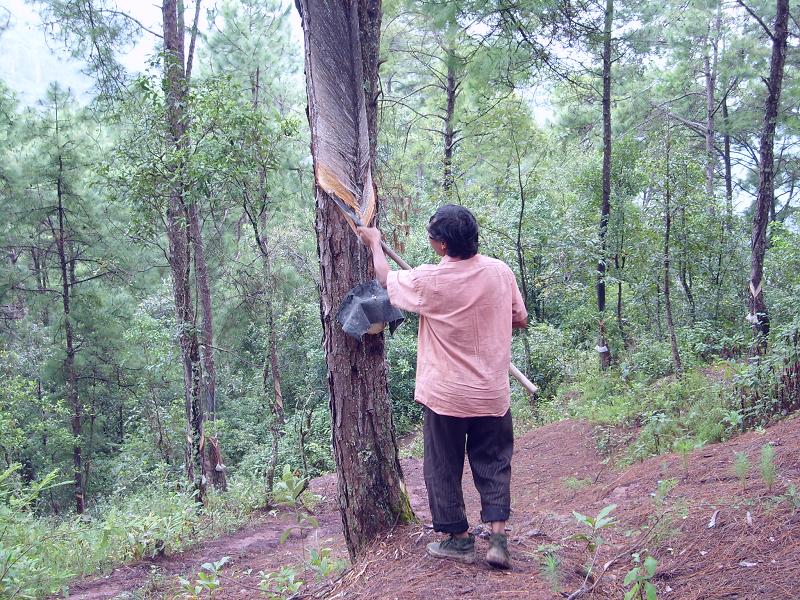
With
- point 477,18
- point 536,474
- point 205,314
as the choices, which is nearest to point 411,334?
point 205,314

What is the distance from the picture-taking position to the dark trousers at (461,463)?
3.12 metres

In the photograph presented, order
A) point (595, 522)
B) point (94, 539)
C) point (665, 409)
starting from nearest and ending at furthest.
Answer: point (595, 522) < point (94, 539) < point (665, 409)

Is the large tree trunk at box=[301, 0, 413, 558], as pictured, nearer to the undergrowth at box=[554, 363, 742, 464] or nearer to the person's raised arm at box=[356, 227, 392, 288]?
the person's raised arm at box=[356, 227, 392, 288]

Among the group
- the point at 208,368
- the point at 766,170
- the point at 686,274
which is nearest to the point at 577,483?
the point at 766,170

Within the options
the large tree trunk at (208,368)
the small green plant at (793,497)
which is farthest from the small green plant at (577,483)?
the large tree trunk at (208,368)

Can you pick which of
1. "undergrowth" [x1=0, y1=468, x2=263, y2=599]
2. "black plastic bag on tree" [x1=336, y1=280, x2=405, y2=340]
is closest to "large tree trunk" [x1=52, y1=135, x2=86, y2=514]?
"undergrowth" [x1=0, y1=468, x2=263, y2=599]

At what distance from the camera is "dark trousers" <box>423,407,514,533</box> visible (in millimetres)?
3125

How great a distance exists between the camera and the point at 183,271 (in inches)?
312

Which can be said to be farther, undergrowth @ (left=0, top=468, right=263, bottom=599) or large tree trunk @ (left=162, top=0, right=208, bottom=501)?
large tree trunk @ (left=162, top=0, right=208, bottom=501)

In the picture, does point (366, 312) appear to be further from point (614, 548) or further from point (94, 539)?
point (94, 539)

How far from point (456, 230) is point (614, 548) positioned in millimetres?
2126

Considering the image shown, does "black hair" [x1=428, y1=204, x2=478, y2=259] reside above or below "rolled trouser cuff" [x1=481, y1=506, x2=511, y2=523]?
above

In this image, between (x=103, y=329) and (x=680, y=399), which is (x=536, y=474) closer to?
(x=680, y=399)

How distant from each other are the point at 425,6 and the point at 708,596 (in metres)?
4.19
